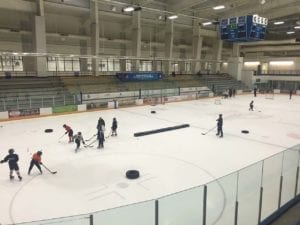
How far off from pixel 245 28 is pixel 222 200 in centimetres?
1678

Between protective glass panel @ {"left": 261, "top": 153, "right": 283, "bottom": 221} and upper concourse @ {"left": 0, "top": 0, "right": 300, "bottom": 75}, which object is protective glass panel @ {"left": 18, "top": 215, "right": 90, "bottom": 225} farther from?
upper concourse @ {"left": 0, "top": 0, "right": 300, "bottom": 75}

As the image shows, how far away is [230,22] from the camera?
20.3 metres

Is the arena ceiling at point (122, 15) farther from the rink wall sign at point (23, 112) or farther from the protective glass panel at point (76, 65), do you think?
the rink wall sign at point (23, 112)

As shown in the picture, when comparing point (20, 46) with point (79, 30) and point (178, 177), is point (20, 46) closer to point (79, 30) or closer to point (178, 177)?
point (79, 30)

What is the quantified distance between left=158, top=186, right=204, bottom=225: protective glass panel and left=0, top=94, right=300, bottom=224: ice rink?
285 centimetres

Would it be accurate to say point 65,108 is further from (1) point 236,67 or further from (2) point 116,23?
(1) point 236,67

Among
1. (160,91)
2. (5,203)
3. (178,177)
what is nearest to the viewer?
(5,203)

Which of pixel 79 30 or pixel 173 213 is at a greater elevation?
pixel 79 30

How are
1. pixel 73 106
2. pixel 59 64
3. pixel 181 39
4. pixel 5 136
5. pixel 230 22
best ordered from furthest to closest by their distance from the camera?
pixel 181 39 < pixel 59 64 < pixel 73 106 < pixel 230 22 < pixel 5 136

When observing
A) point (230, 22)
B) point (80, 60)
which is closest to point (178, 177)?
point (230, 22)

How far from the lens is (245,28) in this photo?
62.2 feet

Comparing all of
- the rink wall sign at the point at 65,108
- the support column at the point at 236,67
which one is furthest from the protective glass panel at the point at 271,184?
the support column at the point at 236,67

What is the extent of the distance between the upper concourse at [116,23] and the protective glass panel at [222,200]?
20202 millimetres

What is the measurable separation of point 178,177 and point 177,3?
27.5 metres
